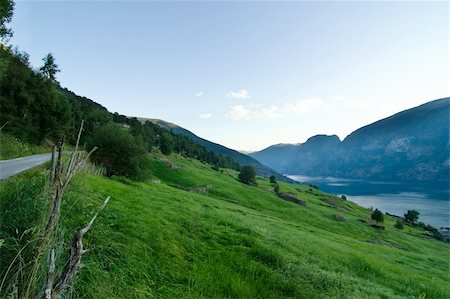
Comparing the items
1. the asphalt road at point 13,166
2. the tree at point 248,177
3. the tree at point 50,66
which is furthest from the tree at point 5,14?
the tree at point 248,177

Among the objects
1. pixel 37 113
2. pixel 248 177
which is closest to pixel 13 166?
pixel 37 113

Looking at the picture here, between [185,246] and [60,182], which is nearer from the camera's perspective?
[60,182]

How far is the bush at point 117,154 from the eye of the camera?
127 feet

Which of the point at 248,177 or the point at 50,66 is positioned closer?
the point at 50,66

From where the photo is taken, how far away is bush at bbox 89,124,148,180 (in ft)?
127

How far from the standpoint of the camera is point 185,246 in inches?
507

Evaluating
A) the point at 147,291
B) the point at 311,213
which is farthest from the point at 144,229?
the point at 311,213

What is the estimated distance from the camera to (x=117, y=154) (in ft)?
129

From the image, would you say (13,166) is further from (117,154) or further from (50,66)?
(50,66)

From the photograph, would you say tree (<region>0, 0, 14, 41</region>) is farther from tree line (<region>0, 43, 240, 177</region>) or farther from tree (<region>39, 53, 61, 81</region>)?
tree (<region>39, 53, 61, 81</region>)

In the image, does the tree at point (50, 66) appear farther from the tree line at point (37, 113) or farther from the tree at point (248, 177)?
the tree at point (248, 177)

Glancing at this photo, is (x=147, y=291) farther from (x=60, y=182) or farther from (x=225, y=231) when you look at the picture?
(x=225, y=231)

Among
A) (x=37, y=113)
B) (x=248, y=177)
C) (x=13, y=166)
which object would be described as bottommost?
(x=13, y=166)

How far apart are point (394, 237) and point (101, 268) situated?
81690 millimetres
